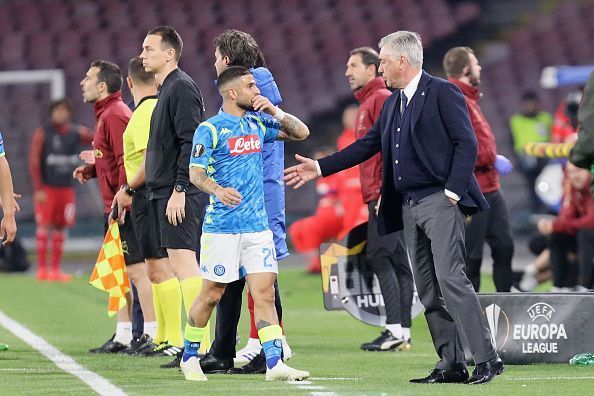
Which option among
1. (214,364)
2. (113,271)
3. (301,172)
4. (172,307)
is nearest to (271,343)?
(214,364)

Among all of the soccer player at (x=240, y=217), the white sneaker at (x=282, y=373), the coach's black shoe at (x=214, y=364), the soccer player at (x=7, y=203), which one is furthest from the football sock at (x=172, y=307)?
the white sneaker at (x=282, y=373)

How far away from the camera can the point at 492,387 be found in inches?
293

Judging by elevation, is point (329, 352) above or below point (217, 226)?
below

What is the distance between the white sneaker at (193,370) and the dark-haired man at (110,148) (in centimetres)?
196

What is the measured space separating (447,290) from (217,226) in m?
1.28

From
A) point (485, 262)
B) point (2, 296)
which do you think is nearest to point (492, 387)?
point (2, 296)

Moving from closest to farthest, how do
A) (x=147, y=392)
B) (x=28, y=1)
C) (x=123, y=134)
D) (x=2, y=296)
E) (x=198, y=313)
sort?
(x=147, y=392)
(x=198, y=313)
(x=123, y=134)
(x=2, y=296)
(x=28, y=1)

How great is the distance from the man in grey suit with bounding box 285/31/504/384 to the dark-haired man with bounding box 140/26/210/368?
2.45 feet

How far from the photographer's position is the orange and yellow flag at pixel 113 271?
9852 mm

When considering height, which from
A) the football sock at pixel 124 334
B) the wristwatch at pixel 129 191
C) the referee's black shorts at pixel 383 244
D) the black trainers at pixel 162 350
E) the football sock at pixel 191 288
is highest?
the wristwatch at pixel 129 191

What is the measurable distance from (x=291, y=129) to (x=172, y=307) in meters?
1.84

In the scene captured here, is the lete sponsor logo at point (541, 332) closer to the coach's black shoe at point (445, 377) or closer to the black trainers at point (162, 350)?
the coach's black shoe at point (445, 377)

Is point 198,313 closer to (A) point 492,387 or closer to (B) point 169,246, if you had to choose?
(B) point 169,246

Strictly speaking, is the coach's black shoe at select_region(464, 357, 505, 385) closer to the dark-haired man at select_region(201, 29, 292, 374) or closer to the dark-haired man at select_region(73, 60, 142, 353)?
the dark-haired man at select_region(201, 29, 292, 374)
